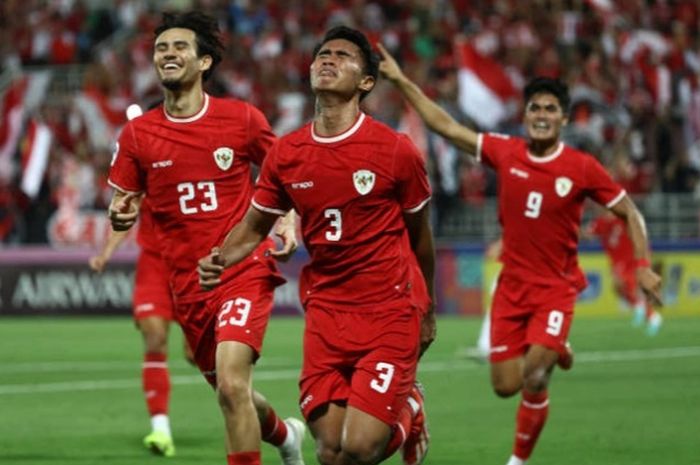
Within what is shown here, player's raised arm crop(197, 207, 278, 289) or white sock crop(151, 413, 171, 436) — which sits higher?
player's raised arm crop(197, 207, 278, 289)

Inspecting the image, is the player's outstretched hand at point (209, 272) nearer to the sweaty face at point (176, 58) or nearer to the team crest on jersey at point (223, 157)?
the team crest on jersey at point (223, 157)

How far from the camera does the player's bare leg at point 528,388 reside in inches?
451

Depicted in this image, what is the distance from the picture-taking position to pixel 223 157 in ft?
34.2

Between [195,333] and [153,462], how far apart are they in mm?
2000

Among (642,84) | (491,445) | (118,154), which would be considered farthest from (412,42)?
(118,154)

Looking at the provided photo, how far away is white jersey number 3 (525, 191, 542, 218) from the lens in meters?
12.3

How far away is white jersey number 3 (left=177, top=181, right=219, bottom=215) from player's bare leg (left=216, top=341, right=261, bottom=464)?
922 mm

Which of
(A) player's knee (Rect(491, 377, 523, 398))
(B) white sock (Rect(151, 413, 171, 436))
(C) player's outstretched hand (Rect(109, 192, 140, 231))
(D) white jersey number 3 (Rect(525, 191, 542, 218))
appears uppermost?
(C) player's outstretched hand (Rect(109, 192, 140, 231))

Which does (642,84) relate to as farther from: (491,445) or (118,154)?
(118,154)

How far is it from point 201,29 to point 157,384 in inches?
130

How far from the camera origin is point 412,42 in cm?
3297

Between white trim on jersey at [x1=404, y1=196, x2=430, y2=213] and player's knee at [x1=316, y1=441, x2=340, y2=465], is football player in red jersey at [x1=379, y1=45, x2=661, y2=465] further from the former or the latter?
player's knee at [x1=316, y1=441, x2=340, y2=465]

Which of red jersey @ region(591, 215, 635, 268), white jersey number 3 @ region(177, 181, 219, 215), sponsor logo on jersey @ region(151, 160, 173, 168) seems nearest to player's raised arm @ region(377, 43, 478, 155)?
white jersey number 3 @ region(177, 181, 219, 215)

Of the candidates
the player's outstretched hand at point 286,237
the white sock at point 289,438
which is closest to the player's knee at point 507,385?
the white sock at point 289,438
